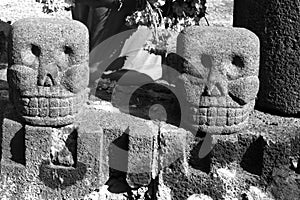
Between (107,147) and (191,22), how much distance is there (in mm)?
794

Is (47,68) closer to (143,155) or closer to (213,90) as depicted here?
(143,155)

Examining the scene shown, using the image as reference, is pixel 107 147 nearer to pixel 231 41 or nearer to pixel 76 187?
pixel 76 187

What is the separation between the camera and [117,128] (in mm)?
2557

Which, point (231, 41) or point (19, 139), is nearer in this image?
point (231, 41)

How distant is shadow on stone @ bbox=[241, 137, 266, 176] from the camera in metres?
2.54

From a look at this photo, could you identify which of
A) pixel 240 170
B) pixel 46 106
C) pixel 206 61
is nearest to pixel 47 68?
pixel 46 106

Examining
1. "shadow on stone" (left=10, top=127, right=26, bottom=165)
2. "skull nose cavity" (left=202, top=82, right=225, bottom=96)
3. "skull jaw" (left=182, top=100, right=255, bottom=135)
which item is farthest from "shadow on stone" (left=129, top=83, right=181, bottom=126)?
"shadow on stone" (left=10, top=127, right=26, bottom=165)

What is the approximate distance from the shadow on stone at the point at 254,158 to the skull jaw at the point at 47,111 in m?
0.76

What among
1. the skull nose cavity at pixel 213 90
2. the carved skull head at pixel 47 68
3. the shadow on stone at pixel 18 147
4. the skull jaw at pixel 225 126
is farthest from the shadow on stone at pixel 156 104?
the shadow on stone at pixel 18 147

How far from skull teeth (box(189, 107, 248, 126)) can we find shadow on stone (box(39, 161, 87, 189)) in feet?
1.76

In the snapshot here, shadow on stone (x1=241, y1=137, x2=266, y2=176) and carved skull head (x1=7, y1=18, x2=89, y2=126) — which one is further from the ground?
carved skull head (x1=7, y1=18, x2=89, y2=126)

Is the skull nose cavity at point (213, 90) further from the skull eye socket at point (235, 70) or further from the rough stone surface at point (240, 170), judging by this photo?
the rough stone surface at point (240, 170)

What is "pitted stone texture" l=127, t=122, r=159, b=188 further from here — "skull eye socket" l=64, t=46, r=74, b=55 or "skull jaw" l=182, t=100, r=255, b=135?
"skull eye socket" l=64, t=46, r=74, b=55

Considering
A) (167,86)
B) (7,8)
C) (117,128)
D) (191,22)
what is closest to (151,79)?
(167,86)
